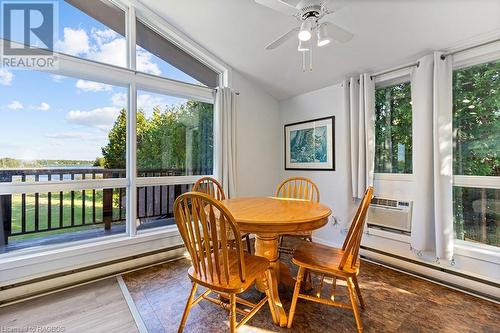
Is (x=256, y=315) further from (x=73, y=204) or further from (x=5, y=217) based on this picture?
(x=5, y=217)

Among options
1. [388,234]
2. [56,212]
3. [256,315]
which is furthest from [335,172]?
[56,212]

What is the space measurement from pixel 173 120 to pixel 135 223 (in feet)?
4.41

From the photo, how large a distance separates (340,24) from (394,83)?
3.39ft

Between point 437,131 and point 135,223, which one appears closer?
point 437,131

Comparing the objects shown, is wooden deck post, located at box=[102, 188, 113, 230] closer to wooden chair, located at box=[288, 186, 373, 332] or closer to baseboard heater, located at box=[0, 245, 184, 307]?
baseboard heater, located at box=[0, 245, 184, 307]

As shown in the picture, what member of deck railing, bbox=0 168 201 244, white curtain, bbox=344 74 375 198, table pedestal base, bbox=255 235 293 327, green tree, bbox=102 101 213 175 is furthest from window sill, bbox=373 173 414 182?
deck railing, bbox=0 168 201 244

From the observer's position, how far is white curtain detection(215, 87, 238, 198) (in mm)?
3207

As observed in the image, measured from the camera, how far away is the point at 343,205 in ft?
10.2

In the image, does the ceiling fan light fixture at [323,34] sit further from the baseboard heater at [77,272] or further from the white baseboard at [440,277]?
the baseboard heater at [77,272]

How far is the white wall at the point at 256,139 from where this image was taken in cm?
356

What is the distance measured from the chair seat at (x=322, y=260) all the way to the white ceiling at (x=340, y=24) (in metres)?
2.04

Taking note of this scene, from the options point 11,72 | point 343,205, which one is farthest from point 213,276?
point 11,72

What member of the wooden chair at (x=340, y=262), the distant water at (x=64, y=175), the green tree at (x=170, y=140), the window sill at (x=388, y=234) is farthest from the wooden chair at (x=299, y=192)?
the distant water at (x=64, y=175)

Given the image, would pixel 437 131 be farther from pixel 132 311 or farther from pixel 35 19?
pixel 35 19
